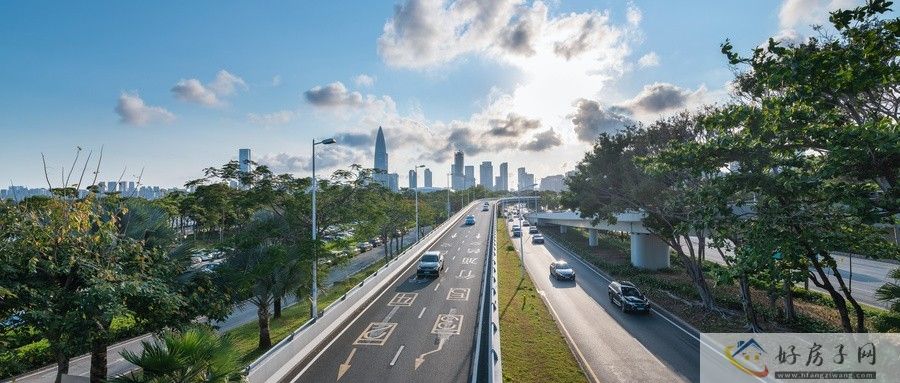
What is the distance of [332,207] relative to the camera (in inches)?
1114

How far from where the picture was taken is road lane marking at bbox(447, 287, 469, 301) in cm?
2412

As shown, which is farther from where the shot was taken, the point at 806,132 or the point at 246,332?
the point at 246,332

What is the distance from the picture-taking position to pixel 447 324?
1903 cm

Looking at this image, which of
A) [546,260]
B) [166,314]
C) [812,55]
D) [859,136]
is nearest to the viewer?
[859,136]

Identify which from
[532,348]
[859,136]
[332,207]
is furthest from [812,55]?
[332,207]

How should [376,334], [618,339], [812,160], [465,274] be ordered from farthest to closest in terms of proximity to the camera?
[465,274] < [618,339] < [376,334] < [812,160]

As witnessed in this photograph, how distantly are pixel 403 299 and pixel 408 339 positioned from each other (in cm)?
698

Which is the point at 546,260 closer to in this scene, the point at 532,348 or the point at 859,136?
the point at 532,348

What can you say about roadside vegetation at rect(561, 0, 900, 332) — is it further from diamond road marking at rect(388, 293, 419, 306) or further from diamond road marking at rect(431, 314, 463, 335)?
diamond road marking at rect(388, 293, 419, 306)

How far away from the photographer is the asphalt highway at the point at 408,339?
535 inches

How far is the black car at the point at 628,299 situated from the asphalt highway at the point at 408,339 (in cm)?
874

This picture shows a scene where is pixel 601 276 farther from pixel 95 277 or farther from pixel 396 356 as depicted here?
pixel 95 277

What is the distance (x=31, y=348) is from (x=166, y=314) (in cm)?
1578

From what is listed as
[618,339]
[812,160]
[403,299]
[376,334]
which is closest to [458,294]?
[403,299]
